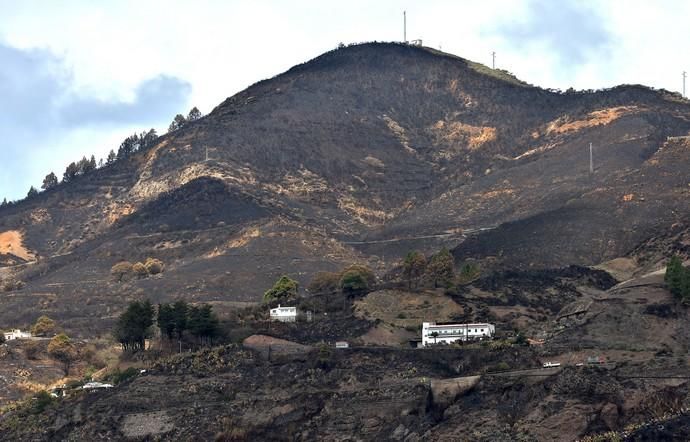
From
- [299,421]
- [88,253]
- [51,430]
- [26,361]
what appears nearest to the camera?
[299,421]

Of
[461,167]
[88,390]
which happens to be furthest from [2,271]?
[88,390]

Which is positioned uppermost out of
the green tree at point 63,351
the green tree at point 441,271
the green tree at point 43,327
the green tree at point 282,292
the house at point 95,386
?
the green tree at point 441,271

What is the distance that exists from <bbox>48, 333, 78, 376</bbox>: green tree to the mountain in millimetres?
8535

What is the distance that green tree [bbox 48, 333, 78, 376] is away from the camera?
140250 millimetres

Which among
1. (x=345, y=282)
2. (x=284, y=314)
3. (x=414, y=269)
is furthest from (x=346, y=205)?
(x=284, y=314)

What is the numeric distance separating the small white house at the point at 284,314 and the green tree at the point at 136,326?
390 inches

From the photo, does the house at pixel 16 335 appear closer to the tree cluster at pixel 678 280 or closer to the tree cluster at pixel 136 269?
the tree cluster at pixel 136 269

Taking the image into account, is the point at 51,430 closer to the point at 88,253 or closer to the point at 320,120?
the point at 88,253

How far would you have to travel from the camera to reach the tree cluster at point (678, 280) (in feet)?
371

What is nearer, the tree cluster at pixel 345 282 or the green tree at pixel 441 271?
the green tree at pixel 441 271

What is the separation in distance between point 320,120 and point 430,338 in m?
83.5

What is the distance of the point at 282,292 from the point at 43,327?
25345 mm

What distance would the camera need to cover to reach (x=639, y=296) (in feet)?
A: 380

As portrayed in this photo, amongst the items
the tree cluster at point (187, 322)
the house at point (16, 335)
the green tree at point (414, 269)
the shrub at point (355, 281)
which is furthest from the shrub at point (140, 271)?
the green tree at point (414, 269)
